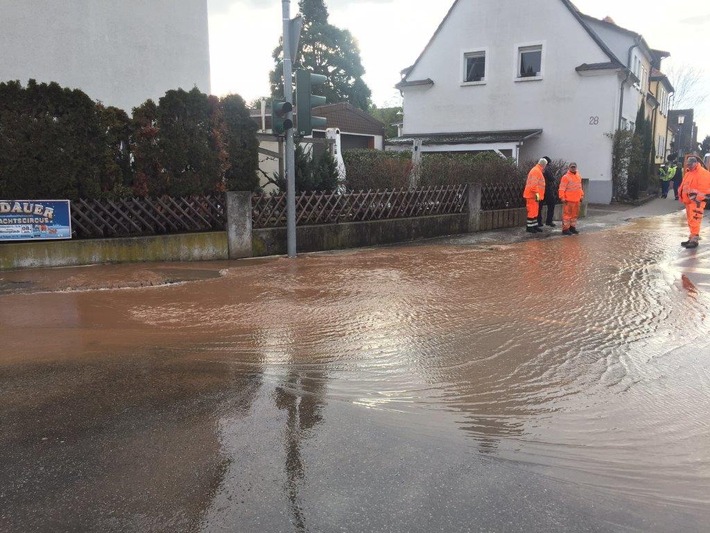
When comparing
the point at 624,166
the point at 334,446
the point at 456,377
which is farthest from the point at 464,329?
the point at 624,166

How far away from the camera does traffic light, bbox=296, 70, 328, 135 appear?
10406 mm

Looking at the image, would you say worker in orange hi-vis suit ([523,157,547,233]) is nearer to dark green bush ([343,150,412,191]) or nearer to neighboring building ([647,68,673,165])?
dark green bush ([343,150,412,191])

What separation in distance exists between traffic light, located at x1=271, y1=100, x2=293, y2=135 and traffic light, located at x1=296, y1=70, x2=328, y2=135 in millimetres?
187

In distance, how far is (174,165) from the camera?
420 inches

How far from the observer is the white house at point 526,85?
82.4 feet

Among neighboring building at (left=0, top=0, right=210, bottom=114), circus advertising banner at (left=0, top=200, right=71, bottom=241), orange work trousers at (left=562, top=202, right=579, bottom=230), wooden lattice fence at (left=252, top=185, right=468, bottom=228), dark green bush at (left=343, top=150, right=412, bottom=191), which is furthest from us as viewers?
orange work trousers at (left=562, top=202, right=579, bottom=230)

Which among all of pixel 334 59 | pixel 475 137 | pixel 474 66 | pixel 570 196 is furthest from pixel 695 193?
pixel 334 59

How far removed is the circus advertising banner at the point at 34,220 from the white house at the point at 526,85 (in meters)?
18.8

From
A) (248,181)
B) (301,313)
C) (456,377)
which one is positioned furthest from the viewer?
(248,181)

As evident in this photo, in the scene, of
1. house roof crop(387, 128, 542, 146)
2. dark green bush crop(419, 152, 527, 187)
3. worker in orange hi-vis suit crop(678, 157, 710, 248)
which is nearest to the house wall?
house roof crop(387, 128, 542, 146)

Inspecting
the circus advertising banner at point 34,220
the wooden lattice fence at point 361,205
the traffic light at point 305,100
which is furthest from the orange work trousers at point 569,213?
the circus advertising banner at point 34,220

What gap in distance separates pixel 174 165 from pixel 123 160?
846 mm

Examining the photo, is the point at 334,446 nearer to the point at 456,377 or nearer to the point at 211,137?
the point at 456,377

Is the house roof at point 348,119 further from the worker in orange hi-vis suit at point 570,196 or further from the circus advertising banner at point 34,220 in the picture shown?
the circus advertising banner at point 34,220
